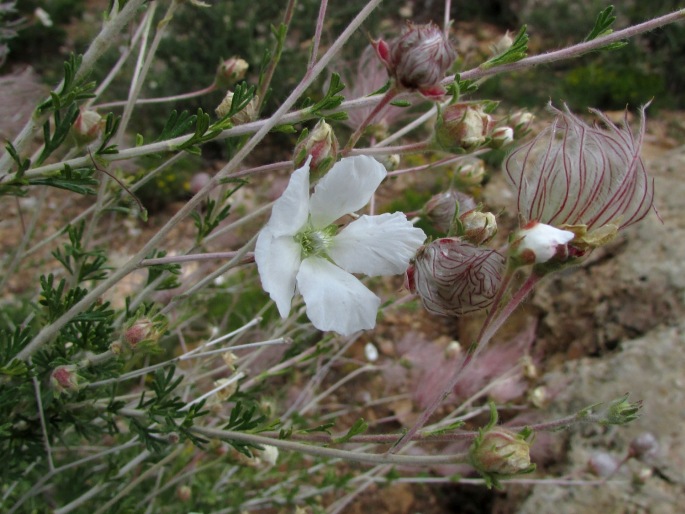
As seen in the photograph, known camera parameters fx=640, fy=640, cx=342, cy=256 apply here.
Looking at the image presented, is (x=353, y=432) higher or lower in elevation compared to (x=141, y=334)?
lower

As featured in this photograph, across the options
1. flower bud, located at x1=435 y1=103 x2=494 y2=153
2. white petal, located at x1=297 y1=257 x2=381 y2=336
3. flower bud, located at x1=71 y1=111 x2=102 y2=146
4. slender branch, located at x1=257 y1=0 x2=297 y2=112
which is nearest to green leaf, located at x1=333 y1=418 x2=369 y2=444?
white petal, located at x1=297 y1=257 x2=381 y2=336

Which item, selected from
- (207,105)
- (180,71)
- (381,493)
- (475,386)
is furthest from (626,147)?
(180,71)

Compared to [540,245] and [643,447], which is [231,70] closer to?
[540,245]

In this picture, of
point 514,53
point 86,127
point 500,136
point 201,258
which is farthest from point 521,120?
point 86,127

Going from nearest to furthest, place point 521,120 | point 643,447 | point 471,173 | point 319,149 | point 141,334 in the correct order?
1. point 319,149
2. point 141,334
3. point 521,120
4. point 471,173
5. point 643,447

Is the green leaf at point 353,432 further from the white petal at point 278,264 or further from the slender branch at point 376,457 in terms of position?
the white petal at point 278,264

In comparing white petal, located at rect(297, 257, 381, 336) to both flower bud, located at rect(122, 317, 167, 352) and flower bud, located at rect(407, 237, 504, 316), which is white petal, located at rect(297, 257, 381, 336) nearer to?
flower bud, located at rect(407, 237, 504, 316)
